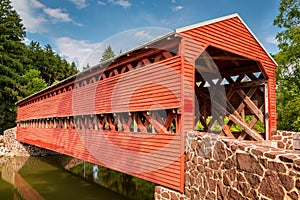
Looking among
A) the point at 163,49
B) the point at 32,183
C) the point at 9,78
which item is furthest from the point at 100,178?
the point at 9,78

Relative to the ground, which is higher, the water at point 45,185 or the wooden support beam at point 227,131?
the wooden support beam at point 227,131

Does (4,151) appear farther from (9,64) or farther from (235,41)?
(235,41)

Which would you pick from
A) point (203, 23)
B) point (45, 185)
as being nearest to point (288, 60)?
point (203, 23)

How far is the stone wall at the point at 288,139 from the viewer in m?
8.02

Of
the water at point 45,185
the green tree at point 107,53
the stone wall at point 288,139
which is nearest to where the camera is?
the stone wall at point 288,139

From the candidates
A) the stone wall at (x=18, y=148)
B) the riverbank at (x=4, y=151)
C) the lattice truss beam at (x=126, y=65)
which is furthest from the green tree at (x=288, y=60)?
the riverbank at (x=4, y=151)

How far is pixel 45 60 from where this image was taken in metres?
44.4

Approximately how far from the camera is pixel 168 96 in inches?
246

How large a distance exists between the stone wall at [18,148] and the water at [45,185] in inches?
166

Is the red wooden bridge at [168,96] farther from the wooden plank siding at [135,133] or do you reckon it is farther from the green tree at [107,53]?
the green tree at [107,53]

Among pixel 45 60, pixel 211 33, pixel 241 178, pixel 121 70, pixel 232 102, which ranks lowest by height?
pixel 241 178

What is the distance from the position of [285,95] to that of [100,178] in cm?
1228

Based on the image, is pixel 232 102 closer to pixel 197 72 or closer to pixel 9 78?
pixel 197 72

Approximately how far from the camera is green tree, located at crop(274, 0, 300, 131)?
13.8 metres
